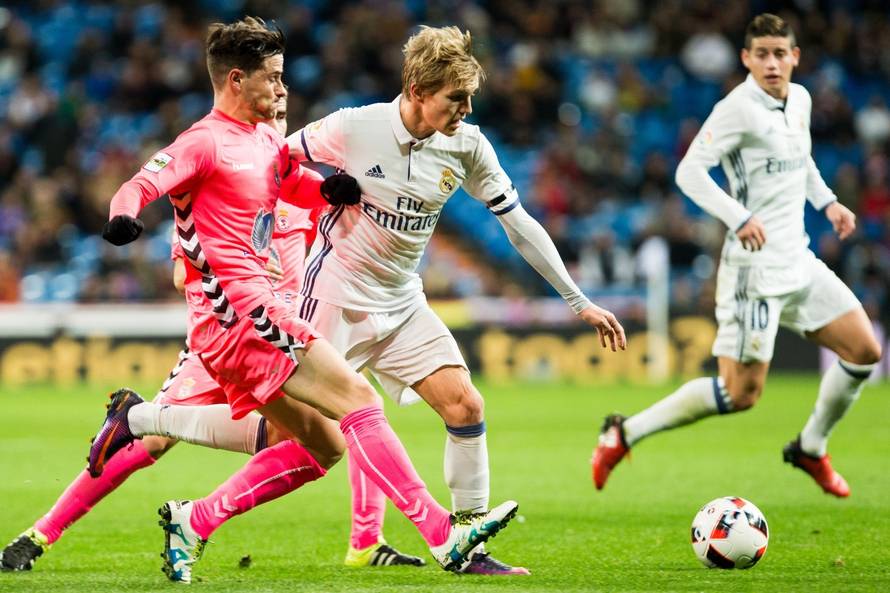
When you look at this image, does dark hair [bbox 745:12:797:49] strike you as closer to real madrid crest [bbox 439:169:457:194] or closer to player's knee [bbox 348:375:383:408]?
real madrid crest [bbox 439:169:457:194]

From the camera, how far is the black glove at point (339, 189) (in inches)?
226

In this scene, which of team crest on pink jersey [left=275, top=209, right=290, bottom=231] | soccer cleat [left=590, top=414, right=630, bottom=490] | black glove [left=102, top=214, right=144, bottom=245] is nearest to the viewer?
black glove [left=102, top=214, right=144, bottom=245]

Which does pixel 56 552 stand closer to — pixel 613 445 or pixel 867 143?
pixel 613 445

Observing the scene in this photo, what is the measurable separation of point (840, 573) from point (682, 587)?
74 cm

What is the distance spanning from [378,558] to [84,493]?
1254 millimetres

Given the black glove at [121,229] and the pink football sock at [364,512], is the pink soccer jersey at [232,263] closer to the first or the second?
the black glove at [121,229]

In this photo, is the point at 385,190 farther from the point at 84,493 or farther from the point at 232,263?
the point at 84,493

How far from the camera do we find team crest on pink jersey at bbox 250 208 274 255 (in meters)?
5.37

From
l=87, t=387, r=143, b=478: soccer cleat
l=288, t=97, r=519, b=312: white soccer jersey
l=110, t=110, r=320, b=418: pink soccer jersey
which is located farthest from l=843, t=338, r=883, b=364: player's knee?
l=87, t=387, r=143, b=478: soccer cleat

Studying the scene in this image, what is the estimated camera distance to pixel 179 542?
538cm

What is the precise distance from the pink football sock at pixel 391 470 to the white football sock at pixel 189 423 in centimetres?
69

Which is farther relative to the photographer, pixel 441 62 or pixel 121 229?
pixel 441 62

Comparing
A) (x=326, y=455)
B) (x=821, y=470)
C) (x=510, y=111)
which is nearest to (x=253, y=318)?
(x=326, y=455)

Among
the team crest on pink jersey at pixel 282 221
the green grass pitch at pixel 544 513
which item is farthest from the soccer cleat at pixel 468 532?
the team crest on pink jersey at pixel 282 221
